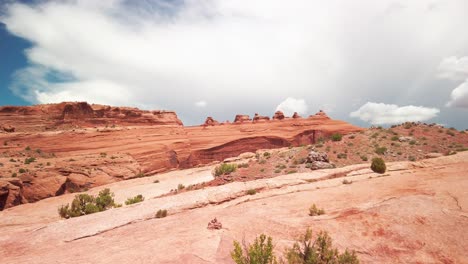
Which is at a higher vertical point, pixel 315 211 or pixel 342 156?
pixel 342 156

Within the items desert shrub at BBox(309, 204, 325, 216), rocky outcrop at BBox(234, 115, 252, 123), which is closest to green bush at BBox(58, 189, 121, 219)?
desert shrub at BBox(309, 204, 325, 216)

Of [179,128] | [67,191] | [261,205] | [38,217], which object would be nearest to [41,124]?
[179,128]

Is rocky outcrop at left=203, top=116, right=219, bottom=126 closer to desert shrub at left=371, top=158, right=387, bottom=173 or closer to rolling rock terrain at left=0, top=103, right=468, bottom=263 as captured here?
rolling rock terrain at left=0, top=103, right=468, bottom=263

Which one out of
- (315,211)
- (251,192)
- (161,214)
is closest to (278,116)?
(251,192)

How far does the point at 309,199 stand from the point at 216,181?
28.6 ft

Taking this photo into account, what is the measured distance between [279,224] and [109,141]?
3785 cm

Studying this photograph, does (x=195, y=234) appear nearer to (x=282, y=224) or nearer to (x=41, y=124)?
(x=282, y=224)

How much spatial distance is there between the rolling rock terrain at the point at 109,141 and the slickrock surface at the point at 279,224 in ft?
40.7

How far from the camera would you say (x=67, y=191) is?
26234mm

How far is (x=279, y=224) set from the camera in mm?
10008

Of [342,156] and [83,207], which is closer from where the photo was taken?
[83,207]

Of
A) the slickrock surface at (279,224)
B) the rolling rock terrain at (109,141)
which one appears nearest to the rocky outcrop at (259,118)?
the rolling rock terrain at (109,141)

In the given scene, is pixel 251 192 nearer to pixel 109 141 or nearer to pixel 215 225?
pixel 215 225

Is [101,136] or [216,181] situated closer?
[216,181]
